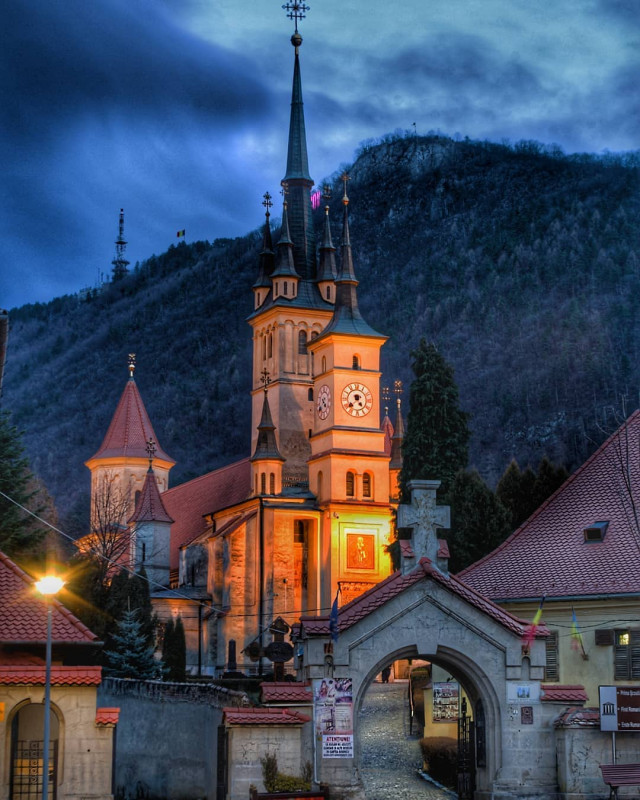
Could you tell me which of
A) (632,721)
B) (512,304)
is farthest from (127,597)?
(512,304)

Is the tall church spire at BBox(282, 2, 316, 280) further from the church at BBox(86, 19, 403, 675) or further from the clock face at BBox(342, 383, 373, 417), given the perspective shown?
the clock face at BBox(342, 383, 373, 417)

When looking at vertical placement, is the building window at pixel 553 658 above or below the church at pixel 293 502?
below

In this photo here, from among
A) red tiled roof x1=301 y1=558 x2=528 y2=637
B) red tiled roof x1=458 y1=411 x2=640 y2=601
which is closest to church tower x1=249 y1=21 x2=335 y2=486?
red tiled roof x1=458 y1=411 x2=640 y2=601

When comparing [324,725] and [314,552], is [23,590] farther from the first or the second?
[314,552]

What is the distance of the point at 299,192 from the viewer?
89688mm

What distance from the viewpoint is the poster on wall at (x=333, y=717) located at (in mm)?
28625

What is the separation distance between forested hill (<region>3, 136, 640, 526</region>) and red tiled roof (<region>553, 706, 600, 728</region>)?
4192 inches

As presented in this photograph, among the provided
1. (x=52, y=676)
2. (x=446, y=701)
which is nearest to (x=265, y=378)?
(x=446, y=701)

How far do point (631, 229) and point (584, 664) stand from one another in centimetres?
15242

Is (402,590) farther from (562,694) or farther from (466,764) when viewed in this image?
(466,764)

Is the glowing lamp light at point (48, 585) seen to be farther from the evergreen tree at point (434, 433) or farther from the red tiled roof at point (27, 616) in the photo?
the evergreen tree at point (434, 433)

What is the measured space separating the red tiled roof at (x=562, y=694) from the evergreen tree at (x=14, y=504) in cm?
2034

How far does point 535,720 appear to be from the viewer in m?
29.6

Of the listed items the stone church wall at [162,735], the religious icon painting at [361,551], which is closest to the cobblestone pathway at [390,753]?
the stone church wall at [162,735]
